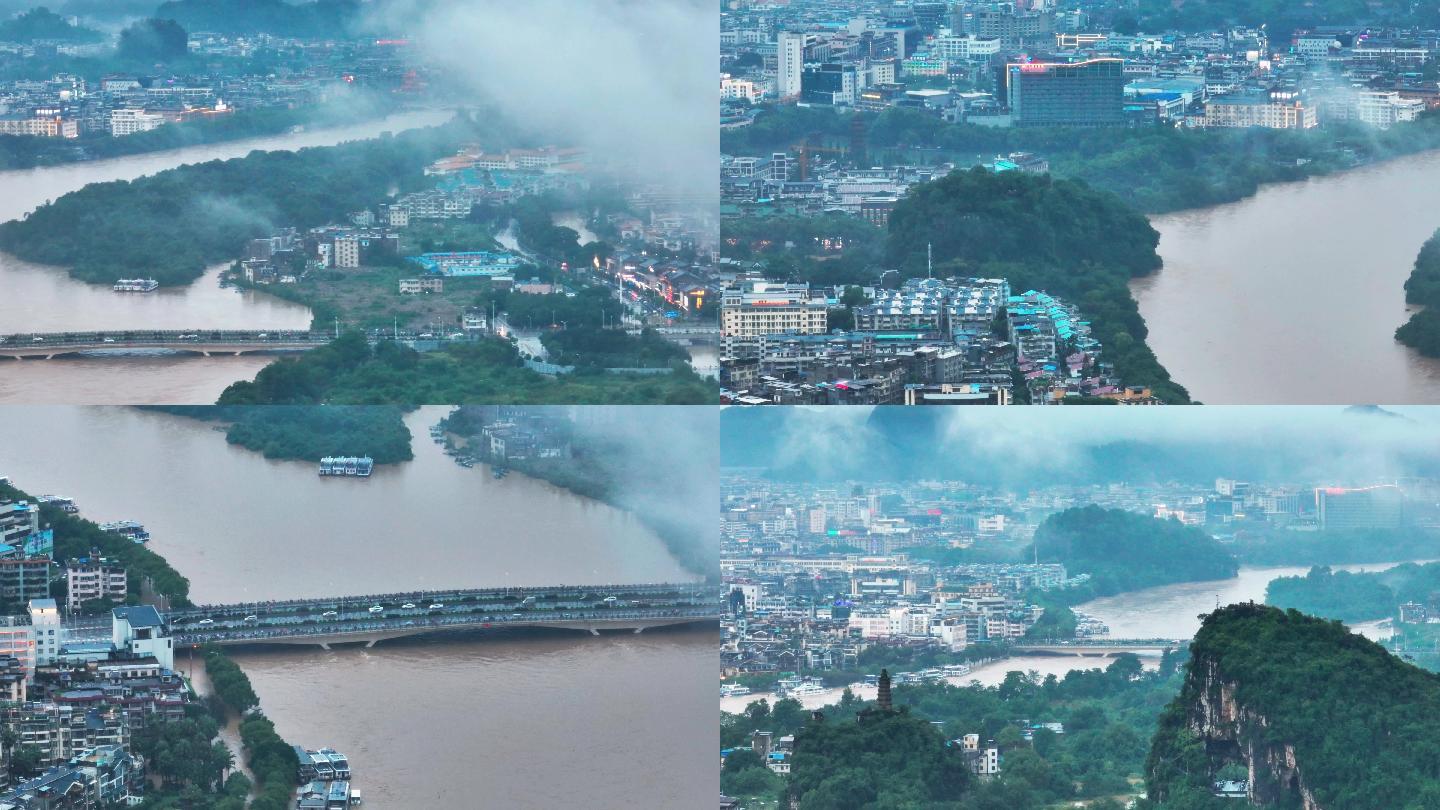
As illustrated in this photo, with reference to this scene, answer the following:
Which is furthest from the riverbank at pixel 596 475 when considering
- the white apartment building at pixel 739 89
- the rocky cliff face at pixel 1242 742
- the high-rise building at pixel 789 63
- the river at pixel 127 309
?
the rocky cliff face at pixel 1242 742

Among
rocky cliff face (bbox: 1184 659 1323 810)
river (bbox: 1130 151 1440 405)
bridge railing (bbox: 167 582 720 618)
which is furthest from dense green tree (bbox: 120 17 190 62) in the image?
rocky cliff face (bbox: 1184 659 1323 810)

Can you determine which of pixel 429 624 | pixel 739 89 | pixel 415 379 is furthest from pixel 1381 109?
pixel 429 624

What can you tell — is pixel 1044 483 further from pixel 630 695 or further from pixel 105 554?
pixel 105 554

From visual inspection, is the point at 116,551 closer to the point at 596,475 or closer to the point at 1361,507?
the point at 596,475

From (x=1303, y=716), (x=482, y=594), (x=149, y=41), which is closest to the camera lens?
(x=1303, y=716)

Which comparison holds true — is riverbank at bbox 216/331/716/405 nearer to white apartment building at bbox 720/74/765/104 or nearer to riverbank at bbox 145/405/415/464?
riverbank at bbox 145/405/415/464

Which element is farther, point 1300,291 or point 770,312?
point 1300,291
